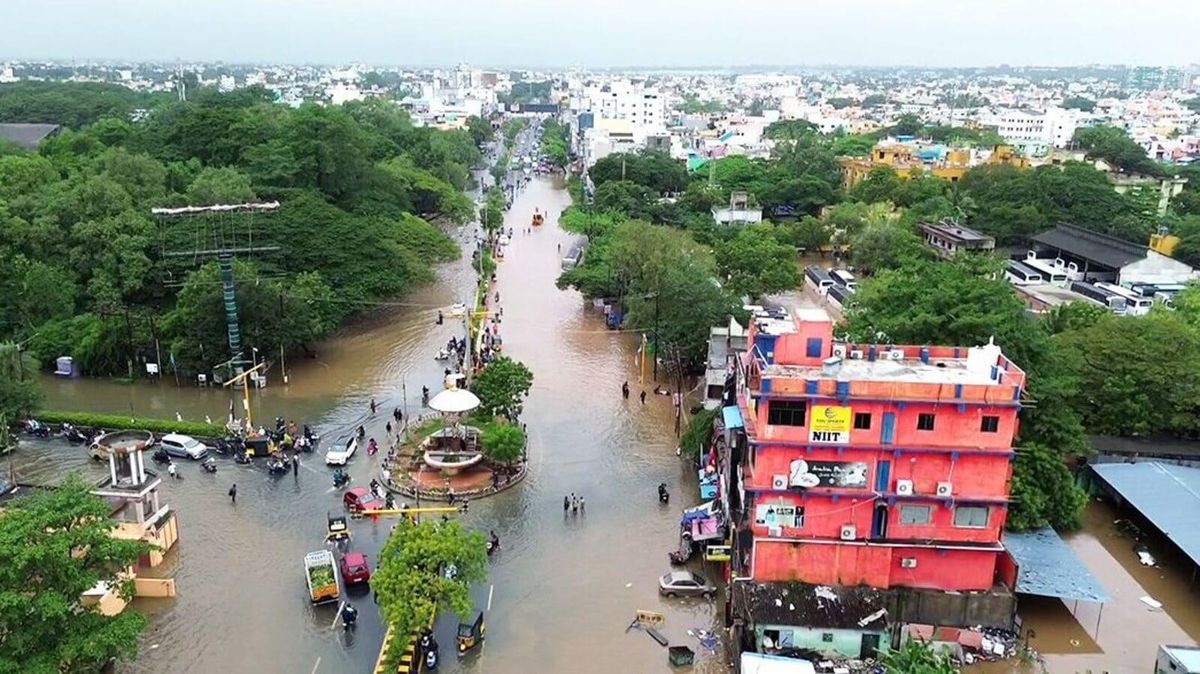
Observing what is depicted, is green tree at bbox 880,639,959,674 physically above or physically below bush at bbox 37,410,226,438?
above

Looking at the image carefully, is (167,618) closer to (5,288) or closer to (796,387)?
(796,387)

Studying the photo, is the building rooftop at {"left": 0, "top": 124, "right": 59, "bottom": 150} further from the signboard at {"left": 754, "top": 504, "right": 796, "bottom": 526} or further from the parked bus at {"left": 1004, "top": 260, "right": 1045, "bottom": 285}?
the signboard at {"left": 754, "top": 504, "right": 796, "bottom": 526}

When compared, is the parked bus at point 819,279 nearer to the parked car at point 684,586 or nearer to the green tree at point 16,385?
the parked car at point 684,586

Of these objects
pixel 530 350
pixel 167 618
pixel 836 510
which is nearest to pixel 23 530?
pixel 167 618

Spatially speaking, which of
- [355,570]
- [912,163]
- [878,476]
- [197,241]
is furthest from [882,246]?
[355,570]

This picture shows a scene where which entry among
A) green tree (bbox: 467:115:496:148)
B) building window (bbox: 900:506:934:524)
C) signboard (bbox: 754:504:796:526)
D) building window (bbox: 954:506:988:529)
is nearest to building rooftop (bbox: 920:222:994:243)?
building window (bbox: 954:506:988:529)

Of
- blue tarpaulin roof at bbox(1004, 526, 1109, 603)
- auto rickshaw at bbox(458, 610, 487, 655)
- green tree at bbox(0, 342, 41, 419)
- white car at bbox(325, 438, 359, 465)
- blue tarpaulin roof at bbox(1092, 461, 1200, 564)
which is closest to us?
auto rickshaw at bbox(458, 610, 487, 655)

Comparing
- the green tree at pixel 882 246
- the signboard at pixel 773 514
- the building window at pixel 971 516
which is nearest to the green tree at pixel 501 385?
the signboard at pixel 773 514

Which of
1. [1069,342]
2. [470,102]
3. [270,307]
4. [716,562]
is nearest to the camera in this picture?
[716,562]
